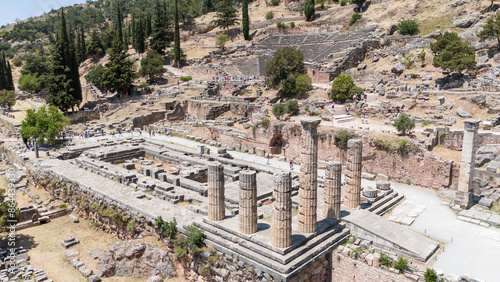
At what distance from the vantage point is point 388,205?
18.2 metres

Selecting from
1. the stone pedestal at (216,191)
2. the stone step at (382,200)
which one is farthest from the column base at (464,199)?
the stone pedestal at (216,191)

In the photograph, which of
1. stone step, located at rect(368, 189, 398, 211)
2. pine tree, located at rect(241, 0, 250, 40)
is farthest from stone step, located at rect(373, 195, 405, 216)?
pine tree, located at rect(241, 0, 250, 40)

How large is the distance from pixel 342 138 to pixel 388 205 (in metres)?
8.00

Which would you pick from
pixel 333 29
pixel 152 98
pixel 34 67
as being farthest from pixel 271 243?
Answer: pixel 34 67

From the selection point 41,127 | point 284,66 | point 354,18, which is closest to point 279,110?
point 284,66

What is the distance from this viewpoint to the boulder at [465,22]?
43.2m

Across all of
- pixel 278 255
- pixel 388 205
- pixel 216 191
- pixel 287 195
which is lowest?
pixel 388 205

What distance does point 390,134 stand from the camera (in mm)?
24750

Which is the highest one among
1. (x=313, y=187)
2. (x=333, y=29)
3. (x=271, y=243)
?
(x=333, y=29)

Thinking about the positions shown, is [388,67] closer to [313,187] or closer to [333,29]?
[333,29]

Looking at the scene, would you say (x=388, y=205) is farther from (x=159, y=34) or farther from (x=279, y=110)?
(x=159, y=34)

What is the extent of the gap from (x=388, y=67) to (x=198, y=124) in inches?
853

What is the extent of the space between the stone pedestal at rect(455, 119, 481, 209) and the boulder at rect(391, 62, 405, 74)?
2290 centimetres

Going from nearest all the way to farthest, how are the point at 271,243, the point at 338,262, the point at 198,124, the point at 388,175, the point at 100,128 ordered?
the point at 271,243 < the point at 338,262 < the point at 388,175 < the point at 198,124 < the point at 100,128
